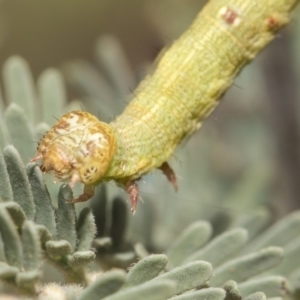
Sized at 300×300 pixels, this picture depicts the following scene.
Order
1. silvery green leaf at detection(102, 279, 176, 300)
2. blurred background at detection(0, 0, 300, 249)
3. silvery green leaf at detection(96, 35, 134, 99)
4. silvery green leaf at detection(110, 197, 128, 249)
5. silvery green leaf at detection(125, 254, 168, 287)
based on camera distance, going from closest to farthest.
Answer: silvery green leaf at detection(102, 279, 176, 300)
silvery green leaf at detection(125, 254, 168, 287)
silvery green leaf at detection(110, 197, 128, 249)
blurred background at detection(0, 0, 300, 249)
silvery green leaf at detection(96, 35, 134, 99)

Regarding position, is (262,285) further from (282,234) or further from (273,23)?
(273,23)

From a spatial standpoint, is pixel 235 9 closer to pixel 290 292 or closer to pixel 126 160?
pixel 126 160

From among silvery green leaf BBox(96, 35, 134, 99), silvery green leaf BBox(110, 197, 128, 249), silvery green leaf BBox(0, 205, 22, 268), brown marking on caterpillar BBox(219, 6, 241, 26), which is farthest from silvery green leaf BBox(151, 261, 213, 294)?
silvery green leaf BBox(96, 35, 134, 99)

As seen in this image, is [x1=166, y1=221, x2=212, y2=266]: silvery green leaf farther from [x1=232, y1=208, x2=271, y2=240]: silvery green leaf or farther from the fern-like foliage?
[x1=232, y1=208, x2=271, y2=240]: silvery green leaf

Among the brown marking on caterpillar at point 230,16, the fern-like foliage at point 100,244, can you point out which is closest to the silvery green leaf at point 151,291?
the fern-like foliage at point 100,244

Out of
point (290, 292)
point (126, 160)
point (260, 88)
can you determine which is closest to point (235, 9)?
point (260, 88)

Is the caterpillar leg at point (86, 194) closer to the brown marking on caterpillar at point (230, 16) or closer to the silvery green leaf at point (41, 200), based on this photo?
the silvery green leaf at point (41, 200)

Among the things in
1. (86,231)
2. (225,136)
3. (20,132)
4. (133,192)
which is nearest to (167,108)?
(133,192)
